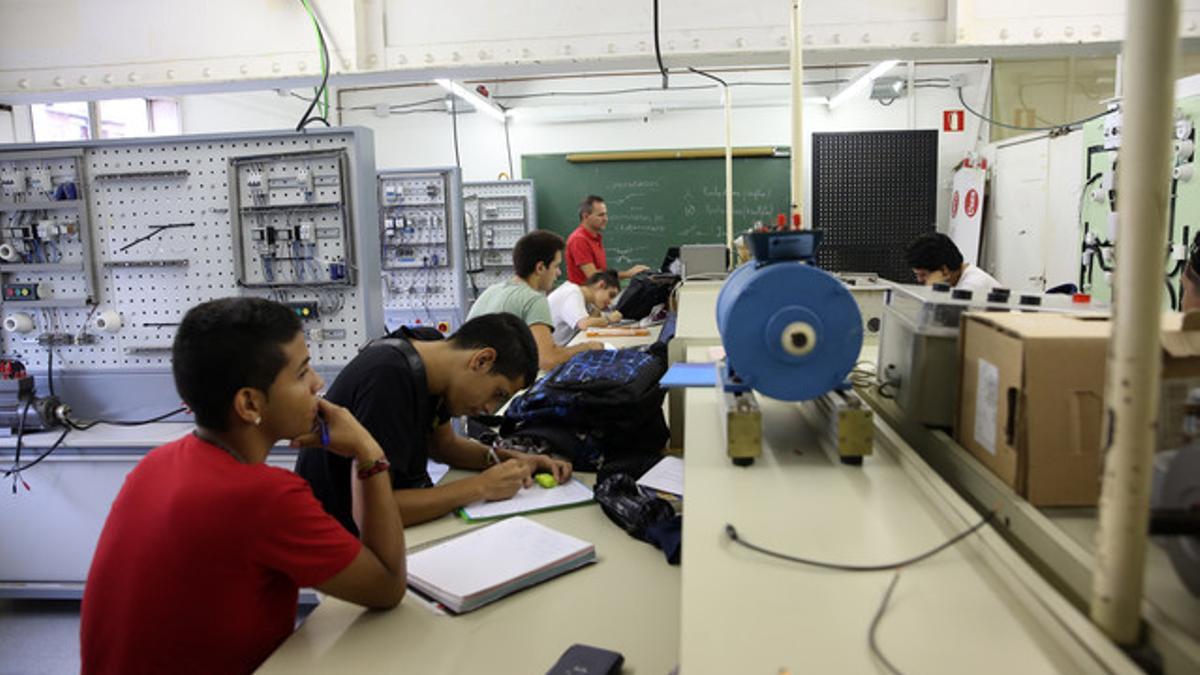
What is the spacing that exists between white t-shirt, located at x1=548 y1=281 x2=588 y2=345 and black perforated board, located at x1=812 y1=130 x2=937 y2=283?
286 centimetres

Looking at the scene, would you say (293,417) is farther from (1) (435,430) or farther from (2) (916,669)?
(2) (916,669)

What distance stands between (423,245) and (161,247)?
260 cm

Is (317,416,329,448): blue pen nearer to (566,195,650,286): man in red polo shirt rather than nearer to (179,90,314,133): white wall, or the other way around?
(566,195,650,286): man in red polo shirt

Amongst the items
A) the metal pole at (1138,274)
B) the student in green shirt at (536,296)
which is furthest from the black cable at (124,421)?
the metal pole at (1138,274)

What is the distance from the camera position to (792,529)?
87 cm

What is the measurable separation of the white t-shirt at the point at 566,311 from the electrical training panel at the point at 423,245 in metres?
1.29

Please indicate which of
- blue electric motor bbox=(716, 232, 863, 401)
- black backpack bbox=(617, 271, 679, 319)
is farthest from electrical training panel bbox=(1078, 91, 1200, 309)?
blue electric motor bbox=(716, 232, 863, 401)

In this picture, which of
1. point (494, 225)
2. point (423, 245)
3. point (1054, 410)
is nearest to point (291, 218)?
point (423, 245)

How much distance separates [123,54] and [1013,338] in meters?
2.84

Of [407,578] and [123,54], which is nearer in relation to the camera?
[407,578]

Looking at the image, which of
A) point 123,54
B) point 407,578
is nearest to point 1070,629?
point 407,578

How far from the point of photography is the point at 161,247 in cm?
281

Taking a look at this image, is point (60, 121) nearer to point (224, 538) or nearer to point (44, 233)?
point (44, 233)

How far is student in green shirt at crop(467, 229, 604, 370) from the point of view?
10.1ft
